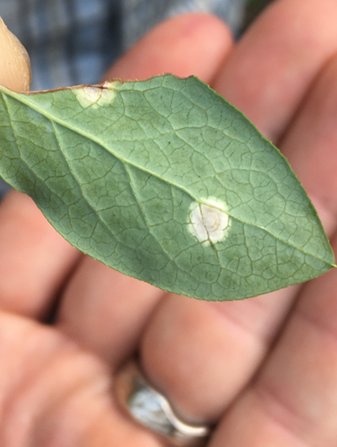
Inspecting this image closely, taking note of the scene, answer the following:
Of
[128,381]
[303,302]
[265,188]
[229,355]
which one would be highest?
[265,188]

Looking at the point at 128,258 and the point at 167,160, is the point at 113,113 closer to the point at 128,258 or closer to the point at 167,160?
the point at 167,160

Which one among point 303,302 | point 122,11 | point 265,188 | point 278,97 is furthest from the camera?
point 122,11

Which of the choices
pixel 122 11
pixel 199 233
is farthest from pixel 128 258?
pixel 122 11

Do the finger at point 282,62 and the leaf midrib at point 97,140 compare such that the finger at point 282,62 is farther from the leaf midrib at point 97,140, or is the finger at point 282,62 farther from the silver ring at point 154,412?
the silver ring at point 154,412

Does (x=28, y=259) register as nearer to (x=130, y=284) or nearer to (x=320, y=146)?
(x=130, y=284)

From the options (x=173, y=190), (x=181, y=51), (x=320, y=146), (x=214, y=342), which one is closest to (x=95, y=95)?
(x=173, y=190)

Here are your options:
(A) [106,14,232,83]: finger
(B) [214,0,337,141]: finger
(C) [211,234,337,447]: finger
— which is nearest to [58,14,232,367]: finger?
(A) [106,14,232,83]: finger

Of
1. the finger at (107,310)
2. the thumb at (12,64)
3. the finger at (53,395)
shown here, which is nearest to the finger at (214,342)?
the finger at (107,310)
